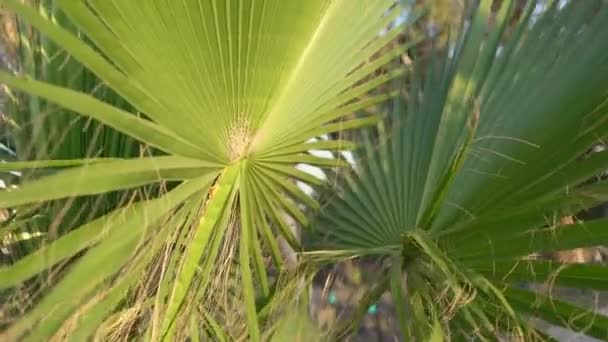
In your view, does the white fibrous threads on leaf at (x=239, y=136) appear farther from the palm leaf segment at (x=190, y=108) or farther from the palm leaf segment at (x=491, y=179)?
the palm leaf segment at (x=491, y=179)

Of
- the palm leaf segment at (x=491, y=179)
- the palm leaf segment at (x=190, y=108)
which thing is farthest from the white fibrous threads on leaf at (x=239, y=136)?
the palm leaf segment at (x=491, y=179)

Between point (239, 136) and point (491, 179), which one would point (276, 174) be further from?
point (491, 179)

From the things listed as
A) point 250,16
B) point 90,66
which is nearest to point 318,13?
point 250,16

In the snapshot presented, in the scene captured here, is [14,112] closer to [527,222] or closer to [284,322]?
[284,322]

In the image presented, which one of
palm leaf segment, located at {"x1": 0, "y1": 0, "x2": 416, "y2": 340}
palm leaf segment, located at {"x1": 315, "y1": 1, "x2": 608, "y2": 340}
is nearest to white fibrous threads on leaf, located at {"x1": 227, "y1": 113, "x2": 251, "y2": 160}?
palm leaf segment, located at {"x1": 0, "y1": 0, "x2": 416, "y2": 340}

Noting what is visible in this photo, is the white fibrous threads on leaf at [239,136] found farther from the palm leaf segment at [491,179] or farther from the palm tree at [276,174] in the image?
the palm leaf segment at [491,179]

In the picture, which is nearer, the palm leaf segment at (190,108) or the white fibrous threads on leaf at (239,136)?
the palm leaf segment at (190,108)

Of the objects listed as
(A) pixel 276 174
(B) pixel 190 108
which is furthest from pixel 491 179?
(B) pixel 190 108
